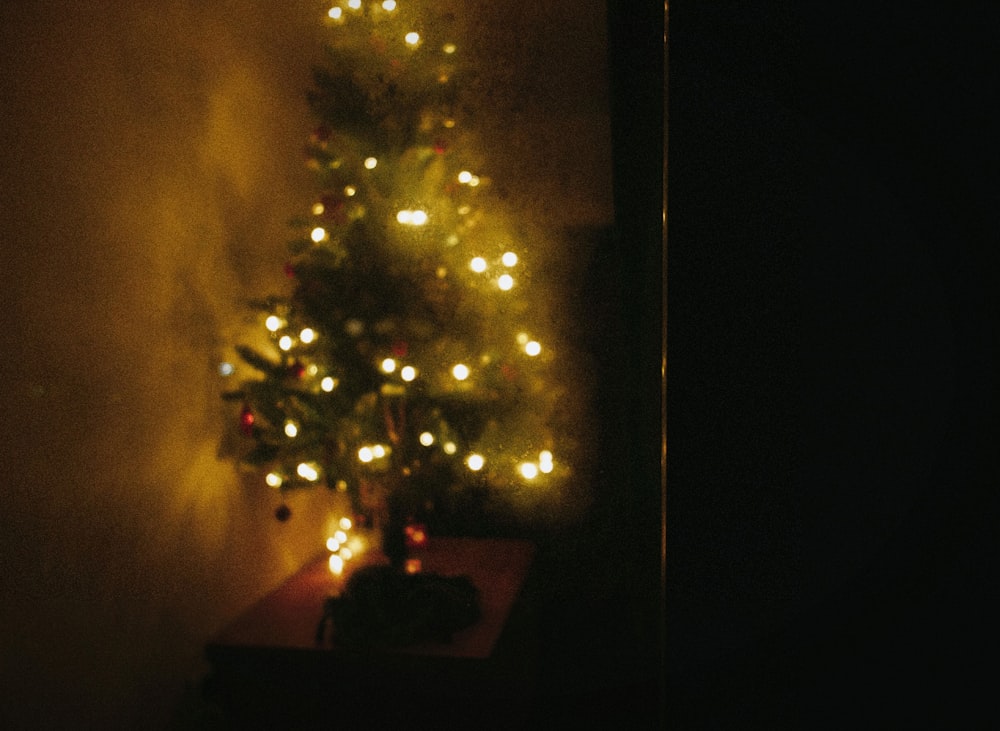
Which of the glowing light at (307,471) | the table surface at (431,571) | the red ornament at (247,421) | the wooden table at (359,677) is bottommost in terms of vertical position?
the wooden table at (359,677)

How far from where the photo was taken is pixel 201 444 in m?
2.12

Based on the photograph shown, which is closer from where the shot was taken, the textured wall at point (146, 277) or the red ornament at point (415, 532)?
the textured wall at point (146, 277)

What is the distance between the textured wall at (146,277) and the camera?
1.50 metres

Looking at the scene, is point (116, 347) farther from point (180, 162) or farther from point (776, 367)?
point (776, 367)

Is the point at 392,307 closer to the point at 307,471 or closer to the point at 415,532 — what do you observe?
the point at 307,471

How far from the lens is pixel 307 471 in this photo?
2.09 meters

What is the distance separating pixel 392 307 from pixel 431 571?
88 cm

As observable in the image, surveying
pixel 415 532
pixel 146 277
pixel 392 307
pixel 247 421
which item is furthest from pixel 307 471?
pixel 146 277

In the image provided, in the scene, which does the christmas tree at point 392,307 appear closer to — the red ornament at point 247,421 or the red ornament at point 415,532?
the red ornament at point 247,421

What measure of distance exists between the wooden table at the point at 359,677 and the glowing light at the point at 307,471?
419 mm

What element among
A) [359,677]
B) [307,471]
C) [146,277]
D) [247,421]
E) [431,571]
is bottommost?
[359,677]

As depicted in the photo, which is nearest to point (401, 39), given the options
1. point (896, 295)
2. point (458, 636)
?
point (896, 295)

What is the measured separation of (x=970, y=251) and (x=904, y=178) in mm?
220

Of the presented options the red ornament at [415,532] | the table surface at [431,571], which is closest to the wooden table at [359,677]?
the table surface at [431,571]
